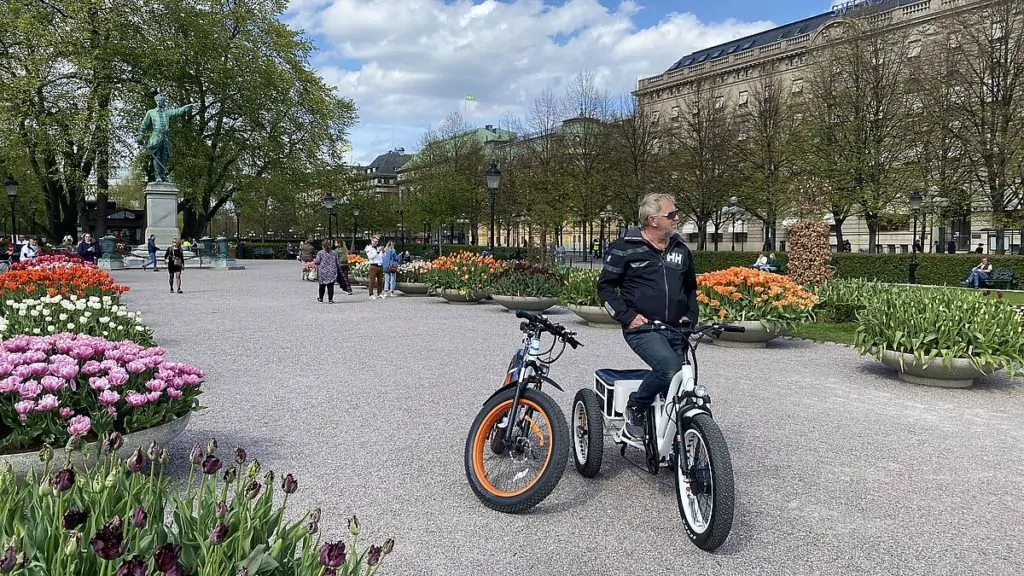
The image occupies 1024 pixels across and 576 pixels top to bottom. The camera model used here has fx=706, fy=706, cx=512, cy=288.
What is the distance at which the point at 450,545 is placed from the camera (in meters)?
3.70

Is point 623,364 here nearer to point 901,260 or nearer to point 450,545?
point 450,545

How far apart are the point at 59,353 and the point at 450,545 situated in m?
3.06

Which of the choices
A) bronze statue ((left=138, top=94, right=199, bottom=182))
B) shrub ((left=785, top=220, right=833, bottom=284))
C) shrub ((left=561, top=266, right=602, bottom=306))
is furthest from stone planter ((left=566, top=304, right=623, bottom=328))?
bronze statue ((left=138, top=94, right=199, bottom=182))

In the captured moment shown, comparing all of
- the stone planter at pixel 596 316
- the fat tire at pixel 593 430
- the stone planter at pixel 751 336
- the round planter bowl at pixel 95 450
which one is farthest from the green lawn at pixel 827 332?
the round planter bowl at pixel 95 450

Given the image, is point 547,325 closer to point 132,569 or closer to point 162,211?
point 132,569

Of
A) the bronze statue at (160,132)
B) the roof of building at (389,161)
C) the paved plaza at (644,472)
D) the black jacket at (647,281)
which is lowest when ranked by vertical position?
the paved plaza at (644,472)

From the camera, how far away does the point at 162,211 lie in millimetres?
36188

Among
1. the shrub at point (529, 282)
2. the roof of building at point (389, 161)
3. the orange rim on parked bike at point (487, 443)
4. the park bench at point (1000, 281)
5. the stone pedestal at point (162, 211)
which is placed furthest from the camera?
the roof of building at point (389, 161)

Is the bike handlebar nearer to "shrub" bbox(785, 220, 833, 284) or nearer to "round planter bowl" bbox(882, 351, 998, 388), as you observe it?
"round planter bowl" bbox(882, 351, 998, 388)

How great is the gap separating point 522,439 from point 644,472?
4.13ft

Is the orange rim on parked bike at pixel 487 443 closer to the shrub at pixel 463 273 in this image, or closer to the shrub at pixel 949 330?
the shrub at pixel 949 330

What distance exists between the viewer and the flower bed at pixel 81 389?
400 centimetres

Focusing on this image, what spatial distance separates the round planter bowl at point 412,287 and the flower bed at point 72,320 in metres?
11.5

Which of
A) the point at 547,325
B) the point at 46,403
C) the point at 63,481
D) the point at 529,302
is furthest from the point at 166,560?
the point at 529,302
